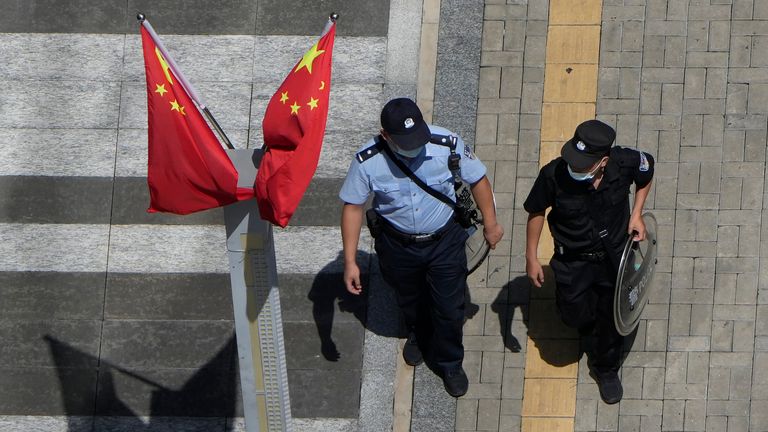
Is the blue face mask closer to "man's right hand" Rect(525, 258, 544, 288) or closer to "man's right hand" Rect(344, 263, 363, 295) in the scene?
"man's right hand" Rect(525, 258, 544, 288)

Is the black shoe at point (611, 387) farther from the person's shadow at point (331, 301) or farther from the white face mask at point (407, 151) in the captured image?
the white face mask at point (407, 151)

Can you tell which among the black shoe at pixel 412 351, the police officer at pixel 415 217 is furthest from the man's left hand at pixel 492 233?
the black shoe at pixel 412 351

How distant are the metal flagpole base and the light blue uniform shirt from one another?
71 centimetres

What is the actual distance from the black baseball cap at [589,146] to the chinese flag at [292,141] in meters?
1.57

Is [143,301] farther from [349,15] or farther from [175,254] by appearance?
[349,15]

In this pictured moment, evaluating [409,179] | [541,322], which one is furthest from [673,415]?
[409,179]

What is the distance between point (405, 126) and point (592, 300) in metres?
2.03

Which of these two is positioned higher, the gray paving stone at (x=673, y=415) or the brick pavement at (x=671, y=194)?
the brick pavement at (x=671, y=194)

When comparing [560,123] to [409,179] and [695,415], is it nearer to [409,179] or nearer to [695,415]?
[409,179]

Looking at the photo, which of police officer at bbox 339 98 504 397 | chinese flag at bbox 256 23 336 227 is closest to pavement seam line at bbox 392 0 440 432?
police officer at bbox 339 98 504 397

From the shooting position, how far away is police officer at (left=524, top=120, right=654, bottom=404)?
6.98 m

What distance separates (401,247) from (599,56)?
2624 millimetres

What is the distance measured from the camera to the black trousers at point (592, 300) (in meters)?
7.59

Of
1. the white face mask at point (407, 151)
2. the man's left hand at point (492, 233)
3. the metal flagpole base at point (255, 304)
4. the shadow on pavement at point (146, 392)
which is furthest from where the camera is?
the shadow on pavement at point (146, 392)
